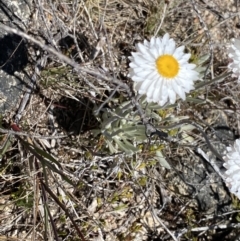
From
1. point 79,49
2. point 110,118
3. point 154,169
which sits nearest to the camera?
point 110,118

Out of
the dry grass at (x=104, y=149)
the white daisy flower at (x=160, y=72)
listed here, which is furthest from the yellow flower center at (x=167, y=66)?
the dry grass at (x=104, y=149)

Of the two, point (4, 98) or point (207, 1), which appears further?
point (207, 1)

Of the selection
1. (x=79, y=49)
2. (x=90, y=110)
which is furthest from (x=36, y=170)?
(x=79, y=49)

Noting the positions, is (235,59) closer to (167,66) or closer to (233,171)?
(167,66)

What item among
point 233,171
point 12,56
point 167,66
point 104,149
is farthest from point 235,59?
point 12,56

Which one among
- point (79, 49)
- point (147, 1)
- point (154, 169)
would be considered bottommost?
point (154, 169)

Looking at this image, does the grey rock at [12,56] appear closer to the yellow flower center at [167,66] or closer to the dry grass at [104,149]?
the dry grass at [104,149]

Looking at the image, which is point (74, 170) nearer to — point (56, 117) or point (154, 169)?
point (56, 117)

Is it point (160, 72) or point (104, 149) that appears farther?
point (104, 149)
